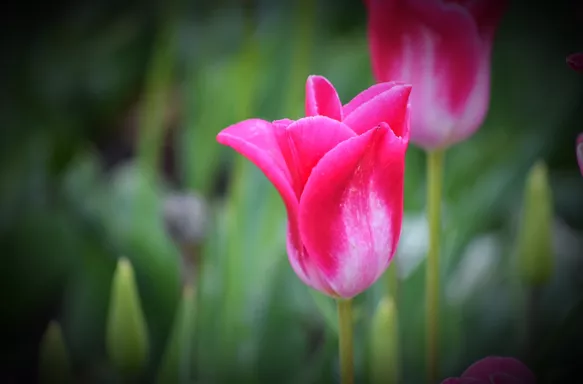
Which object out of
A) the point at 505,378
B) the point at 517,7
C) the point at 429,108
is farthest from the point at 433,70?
the point at 517,7

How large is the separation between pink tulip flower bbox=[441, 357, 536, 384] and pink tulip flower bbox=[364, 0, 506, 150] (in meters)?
0.13

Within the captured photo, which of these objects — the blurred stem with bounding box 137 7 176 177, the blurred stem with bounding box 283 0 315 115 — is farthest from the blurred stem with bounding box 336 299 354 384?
the blurred stem with bounding box 137 7 176 177

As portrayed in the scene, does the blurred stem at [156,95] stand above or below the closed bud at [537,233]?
above

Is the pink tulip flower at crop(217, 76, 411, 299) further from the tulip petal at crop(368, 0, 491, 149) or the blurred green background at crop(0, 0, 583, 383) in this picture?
the blurred green background at crop(0, 0, 583, 383)

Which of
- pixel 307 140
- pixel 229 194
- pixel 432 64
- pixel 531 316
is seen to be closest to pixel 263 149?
pixel 307 140

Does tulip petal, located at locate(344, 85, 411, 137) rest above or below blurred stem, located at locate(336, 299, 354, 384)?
above

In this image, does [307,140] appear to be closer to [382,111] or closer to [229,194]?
[382,111]

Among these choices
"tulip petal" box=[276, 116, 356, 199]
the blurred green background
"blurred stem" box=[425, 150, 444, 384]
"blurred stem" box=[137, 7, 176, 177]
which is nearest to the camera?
"tulip petal" box=[276, 116, 356, 199]

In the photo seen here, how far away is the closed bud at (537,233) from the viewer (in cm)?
44

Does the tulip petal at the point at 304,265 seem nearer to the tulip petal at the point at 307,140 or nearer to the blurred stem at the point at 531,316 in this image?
the tulip petal at the point at 307,140

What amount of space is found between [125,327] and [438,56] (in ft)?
0.73

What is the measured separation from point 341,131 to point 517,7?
0.48 metres

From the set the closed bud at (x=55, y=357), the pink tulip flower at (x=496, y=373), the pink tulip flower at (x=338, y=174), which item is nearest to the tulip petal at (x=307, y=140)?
the pink tulip flower at (x=338, y=174)

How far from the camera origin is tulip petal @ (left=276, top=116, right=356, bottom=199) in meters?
0.30
